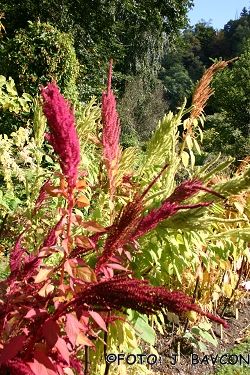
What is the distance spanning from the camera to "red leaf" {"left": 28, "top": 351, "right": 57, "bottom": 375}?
1.82 ft

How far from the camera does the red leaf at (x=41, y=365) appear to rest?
0.56 m

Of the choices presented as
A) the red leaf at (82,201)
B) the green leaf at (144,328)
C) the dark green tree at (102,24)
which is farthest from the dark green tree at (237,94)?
the red leaf at (82,201)

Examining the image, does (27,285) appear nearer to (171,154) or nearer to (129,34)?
(171,154)

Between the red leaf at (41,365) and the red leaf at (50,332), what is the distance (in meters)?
0.06

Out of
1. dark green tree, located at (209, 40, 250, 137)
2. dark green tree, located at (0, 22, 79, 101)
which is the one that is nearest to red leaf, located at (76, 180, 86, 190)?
dark green tree, located at (0, 22, 79, 101)

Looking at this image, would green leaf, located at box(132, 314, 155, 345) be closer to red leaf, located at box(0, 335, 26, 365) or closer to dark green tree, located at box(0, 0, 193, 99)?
red leaf, located at box(0, 335, 26, 365)

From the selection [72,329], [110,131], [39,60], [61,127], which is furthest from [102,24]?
[72,329]

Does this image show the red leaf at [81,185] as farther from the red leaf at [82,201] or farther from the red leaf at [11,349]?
the red leaf at [11,349]

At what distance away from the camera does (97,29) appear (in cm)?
939

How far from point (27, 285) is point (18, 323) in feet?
0.25

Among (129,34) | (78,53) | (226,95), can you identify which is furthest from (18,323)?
(226,95)

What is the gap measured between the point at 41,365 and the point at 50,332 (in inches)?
2.7

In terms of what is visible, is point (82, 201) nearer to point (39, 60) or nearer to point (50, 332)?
point (50, 332)

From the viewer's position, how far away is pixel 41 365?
0.56 m
